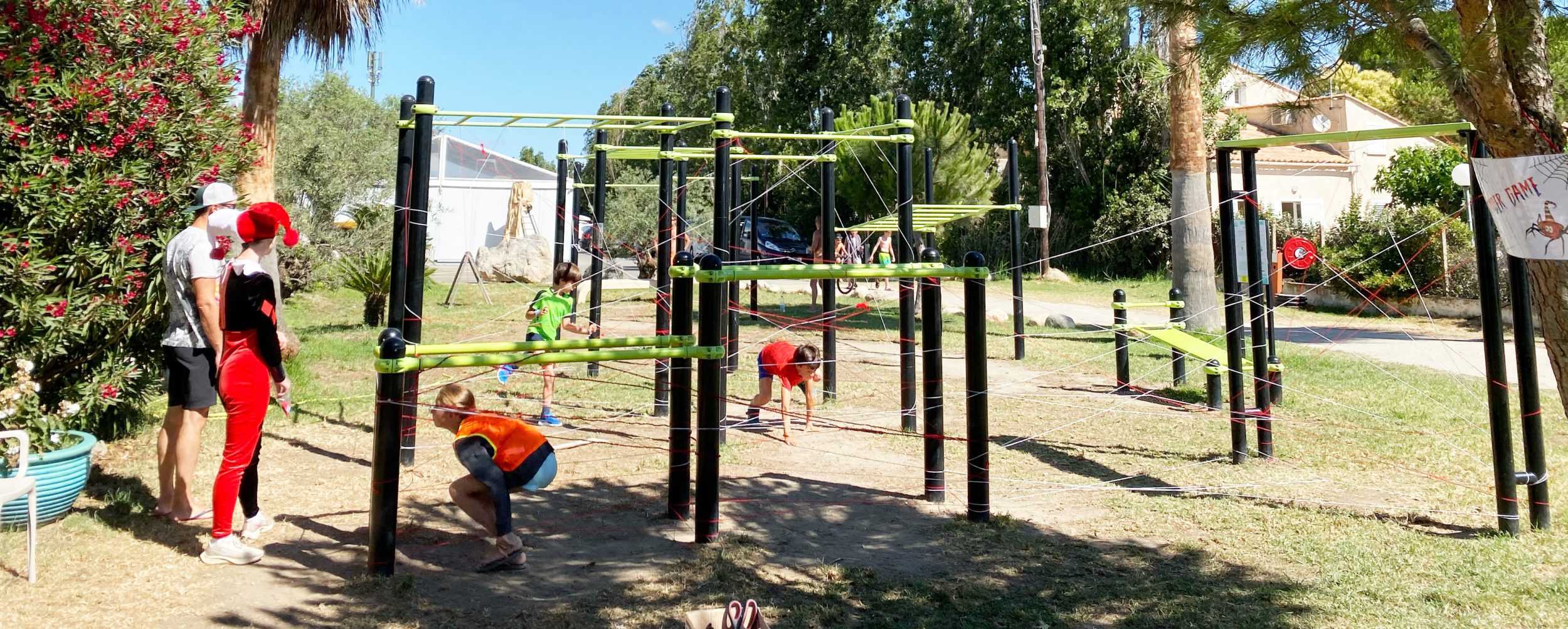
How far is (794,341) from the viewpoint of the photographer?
12266 mm

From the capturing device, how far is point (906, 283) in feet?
22.9

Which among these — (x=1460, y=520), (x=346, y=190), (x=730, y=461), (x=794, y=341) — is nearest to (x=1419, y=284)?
(x=794, y=341)

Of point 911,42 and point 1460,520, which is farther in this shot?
point 911,42

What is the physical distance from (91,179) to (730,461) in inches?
148

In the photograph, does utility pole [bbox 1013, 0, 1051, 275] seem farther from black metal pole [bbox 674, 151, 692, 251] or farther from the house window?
black metal pole [bbox 674, 151, 692, 251]

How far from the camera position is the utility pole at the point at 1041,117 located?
26062 millimetres

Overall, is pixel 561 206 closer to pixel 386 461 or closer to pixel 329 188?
pixel 386 461

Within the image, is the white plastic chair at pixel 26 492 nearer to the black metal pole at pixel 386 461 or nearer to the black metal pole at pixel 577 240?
the black metal pole at pixel 386 461

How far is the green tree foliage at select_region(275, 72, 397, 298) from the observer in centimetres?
1709

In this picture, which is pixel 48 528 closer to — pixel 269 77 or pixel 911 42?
pixel 269 77

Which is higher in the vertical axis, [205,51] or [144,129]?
[205,51]

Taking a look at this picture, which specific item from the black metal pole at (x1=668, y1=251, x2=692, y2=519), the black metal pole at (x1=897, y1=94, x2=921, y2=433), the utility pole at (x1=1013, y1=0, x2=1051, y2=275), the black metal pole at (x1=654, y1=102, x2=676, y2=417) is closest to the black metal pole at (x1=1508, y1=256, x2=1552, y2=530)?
the black metal pole at (x1=897, y1=94, x2=921, y2=433)

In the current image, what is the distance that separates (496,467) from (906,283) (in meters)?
3.46

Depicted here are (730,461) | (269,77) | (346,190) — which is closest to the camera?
(730,461)
